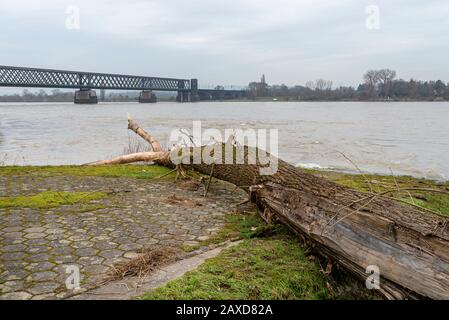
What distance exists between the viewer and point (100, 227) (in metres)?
5.48

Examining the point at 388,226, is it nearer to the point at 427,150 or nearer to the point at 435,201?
the point at 435,201

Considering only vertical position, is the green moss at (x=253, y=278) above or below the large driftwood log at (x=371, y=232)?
below

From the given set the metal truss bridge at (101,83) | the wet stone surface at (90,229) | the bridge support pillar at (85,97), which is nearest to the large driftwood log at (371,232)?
the wet stone surface at (90,229)

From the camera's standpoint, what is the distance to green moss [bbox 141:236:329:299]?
11.9ft

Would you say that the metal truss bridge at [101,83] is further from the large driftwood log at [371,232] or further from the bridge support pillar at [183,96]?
the large driftwood log at [371,232]

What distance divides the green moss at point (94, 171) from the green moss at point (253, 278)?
210 inches

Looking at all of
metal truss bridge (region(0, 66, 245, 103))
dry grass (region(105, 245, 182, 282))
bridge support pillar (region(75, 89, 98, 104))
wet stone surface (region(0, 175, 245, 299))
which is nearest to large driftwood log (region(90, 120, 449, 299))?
wet stone surface (region(0, 175, 245, 299))

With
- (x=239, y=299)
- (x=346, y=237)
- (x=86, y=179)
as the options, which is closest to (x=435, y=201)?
(x=346, y=237)

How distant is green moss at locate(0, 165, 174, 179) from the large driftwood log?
477cm

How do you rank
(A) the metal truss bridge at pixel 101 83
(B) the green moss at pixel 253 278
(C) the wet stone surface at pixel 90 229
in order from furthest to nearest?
(A) the metal truss bridge at pixel 101 83, (C) the wet stone surface at pixel 90 229, (B) the green moss at pixel 253 278

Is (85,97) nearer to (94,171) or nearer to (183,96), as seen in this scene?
(183,96)

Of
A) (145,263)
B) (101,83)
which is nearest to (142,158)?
(145,263)

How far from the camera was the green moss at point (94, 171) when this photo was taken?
31.0 ft
